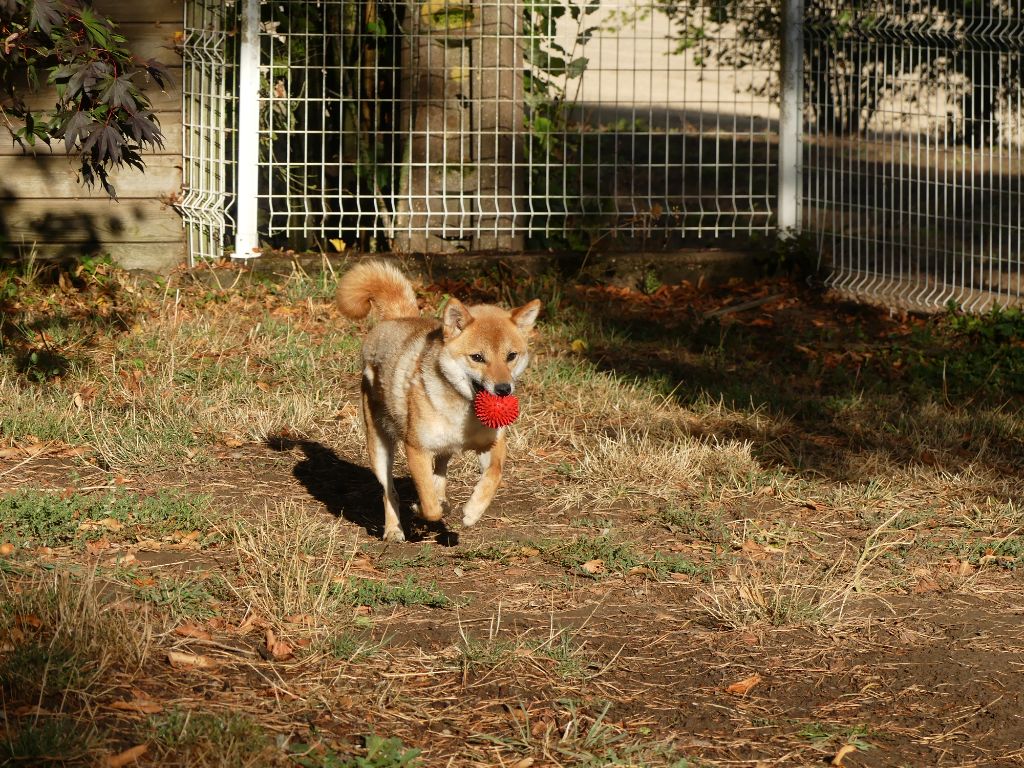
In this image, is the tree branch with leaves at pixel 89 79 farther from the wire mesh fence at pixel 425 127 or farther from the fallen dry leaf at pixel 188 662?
the wire mesh fence at pixel 425 127

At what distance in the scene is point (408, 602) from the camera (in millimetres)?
4707

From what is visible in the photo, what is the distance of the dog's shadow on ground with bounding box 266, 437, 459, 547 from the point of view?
231 inches

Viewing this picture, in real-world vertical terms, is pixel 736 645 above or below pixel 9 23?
below

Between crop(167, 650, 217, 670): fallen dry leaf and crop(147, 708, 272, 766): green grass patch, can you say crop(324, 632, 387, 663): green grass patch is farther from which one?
crop(147, 708, 272, 766): green grass patch

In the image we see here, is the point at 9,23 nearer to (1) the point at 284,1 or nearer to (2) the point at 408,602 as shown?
(2) the point at 408,602

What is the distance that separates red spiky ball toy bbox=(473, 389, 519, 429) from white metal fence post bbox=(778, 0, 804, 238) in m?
5.91

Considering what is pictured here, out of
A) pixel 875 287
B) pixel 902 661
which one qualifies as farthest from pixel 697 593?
pixel 875 287

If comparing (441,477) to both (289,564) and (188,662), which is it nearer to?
(289,564)

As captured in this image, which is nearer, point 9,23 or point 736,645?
point 736,645

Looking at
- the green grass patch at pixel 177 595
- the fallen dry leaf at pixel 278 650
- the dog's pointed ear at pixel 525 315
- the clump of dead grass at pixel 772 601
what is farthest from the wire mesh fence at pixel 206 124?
the fallen dry leaf at pixel 278 650

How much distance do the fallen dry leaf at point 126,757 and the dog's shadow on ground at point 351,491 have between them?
2.30 metres

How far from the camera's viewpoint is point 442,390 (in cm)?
538

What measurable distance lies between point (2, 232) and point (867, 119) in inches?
257

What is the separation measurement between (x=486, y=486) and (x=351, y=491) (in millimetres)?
1226
